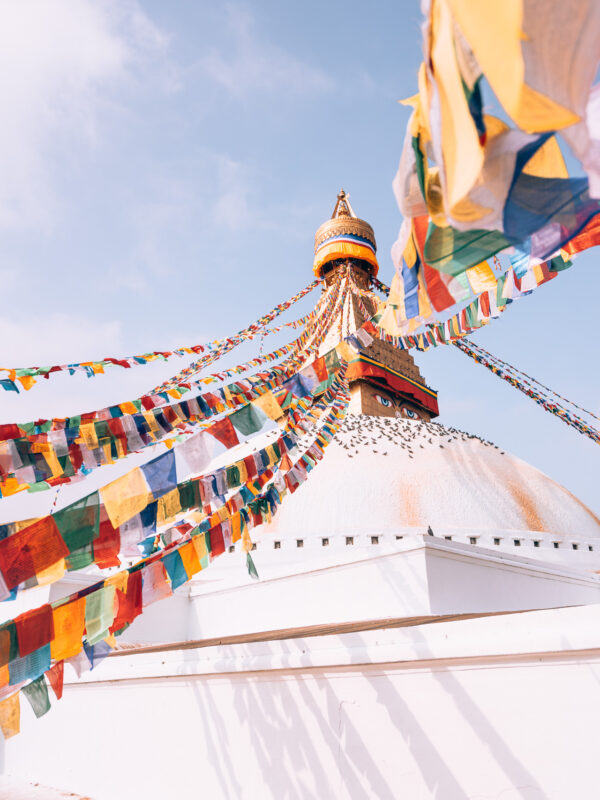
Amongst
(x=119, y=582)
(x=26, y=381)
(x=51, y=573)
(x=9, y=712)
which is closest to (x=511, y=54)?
(x=51, y=573)

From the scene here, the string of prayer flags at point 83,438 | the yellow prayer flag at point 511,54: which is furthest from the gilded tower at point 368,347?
the yellow prayer flag at point 511,54

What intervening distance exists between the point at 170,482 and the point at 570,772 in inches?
85.9

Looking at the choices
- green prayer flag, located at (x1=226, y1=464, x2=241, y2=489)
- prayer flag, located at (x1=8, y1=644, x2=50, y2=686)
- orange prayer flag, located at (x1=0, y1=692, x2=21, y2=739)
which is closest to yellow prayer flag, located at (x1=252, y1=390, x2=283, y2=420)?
green prayer flag, located at (x1=226, y1=464, x2=241, y2=489)

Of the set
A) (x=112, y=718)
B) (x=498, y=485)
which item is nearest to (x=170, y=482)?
(x=112, y=718)

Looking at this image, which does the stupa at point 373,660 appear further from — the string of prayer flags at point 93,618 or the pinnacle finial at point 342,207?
the pinnacle finial at point 342,207

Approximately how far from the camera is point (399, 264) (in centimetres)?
170

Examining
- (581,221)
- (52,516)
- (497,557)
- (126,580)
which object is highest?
(581,221)

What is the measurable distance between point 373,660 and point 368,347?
29.2 feet

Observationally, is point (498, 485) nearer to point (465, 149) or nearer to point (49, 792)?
point (49, 792)

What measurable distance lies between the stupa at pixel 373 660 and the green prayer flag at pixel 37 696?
1.24 metres

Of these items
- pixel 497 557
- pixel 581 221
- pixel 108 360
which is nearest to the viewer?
pixel 581 221

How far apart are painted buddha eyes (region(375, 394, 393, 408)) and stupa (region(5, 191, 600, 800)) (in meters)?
2.76

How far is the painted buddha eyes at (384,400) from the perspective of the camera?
12.0 metres

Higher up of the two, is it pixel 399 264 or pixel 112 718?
pixel 399 264
